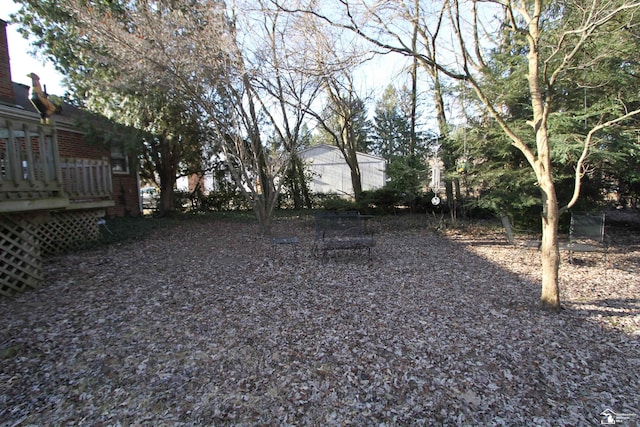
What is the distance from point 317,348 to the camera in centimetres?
300

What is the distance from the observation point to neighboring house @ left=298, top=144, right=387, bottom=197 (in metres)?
22.0

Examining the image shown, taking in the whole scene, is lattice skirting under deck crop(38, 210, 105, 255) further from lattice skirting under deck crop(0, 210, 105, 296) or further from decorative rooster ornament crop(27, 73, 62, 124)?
decorative rooster ornament crop(27, 73, 62, 124)

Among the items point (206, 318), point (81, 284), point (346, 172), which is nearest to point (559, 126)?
point (206, 318)

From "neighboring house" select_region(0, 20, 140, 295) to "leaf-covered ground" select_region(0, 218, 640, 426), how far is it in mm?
599

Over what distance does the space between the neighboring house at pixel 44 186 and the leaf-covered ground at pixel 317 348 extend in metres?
0.60

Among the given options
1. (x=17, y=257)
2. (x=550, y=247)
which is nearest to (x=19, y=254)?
(x=17, y=257)

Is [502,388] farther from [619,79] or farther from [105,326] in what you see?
[619,79]

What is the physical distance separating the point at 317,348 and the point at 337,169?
19755 mm

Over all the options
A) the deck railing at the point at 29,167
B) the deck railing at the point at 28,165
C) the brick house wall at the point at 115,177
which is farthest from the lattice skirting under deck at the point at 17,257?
the brick house wall at the point at 115,177

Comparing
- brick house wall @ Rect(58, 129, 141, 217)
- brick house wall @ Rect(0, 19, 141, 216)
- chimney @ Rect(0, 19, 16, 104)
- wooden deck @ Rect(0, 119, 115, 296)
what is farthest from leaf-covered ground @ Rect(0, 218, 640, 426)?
brick house wall @ Rect(58, 129, 141, 217)

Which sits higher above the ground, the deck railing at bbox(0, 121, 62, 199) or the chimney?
the chimney

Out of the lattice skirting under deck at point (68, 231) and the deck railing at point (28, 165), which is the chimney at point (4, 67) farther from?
the deck railing at point (28, 165)

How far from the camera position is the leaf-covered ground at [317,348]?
2234 millimetres

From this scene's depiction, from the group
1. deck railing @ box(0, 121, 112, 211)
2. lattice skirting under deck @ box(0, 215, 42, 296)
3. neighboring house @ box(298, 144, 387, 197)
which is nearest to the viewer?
lattice skirting under deck @ box(0, 215, 42, 296)
